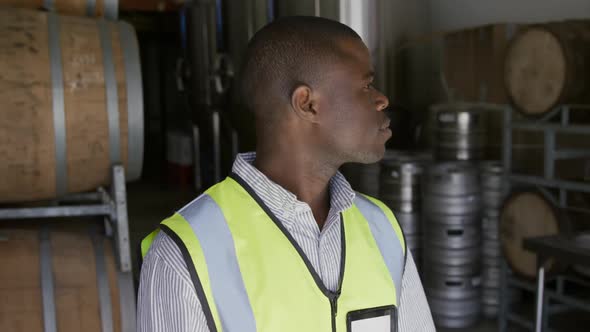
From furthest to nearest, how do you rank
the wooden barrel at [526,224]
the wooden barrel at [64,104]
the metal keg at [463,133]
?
the metal keg at [463,133]
the wooden barrel at [526,224]
the wooden barrel at [64,104]

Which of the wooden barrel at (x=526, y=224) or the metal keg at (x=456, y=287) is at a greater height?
the wooden barrel at (x=526, y=224)

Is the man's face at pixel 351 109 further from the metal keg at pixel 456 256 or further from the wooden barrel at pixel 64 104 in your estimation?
the metal keg at pixel 456 256

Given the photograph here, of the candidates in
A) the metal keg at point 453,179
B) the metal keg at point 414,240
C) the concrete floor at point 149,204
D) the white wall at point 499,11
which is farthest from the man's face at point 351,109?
the concrete floor at point 149,204

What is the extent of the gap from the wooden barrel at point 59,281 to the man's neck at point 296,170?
62.7 inches

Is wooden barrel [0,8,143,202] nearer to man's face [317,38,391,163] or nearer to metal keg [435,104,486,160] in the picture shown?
man's face [317,38,391,163]

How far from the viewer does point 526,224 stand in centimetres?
398

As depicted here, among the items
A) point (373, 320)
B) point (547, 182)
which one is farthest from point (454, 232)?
point (373, 320)

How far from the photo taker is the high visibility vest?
1167mm

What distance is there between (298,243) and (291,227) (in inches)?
1.4

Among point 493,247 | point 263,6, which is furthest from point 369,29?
point 493,247

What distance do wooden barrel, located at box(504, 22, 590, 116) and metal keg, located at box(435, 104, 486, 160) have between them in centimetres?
69

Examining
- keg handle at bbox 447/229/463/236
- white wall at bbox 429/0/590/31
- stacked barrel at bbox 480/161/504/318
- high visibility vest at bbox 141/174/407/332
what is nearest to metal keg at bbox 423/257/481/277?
stacked barrel at bbox 480/161/504/318

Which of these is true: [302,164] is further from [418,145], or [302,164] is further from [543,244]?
[418,145]

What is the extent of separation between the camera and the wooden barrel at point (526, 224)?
3768 millimetres
